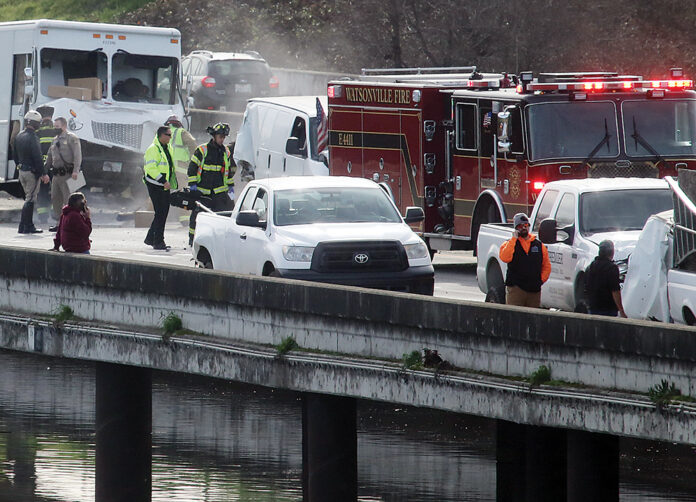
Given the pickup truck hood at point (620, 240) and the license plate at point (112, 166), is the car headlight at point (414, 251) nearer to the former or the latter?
the pickup truck hood at point (620, 240)

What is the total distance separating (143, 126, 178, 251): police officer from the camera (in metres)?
21.1

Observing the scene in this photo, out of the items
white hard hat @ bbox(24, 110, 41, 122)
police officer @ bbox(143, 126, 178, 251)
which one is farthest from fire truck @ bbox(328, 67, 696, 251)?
white hard hat @ bbox(24, 110, 41, 122)

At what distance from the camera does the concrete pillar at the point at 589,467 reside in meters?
11.1

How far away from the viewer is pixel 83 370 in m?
22.3

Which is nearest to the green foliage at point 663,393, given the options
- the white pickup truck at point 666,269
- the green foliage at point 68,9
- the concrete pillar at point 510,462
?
the white pickup truck at point 666,269

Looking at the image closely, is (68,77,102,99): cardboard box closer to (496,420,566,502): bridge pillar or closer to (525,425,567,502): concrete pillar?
(496,420,566,502): bridge pillar

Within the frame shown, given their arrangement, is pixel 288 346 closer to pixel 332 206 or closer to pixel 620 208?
pixel 332 206

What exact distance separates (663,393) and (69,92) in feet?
62.5

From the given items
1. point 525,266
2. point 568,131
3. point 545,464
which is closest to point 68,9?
point 568,131

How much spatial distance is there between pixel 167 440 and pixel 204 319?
5.38m

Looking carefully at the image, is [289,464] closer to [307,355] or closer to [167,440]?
[167,440]

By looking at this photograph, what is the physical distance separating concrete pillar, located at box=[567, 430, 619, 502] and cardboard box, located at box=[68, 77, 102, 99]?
17.8 metres

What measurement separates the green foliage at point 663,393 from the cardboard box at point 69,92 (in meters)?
18.9

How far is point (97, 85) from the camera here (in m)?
27.5
